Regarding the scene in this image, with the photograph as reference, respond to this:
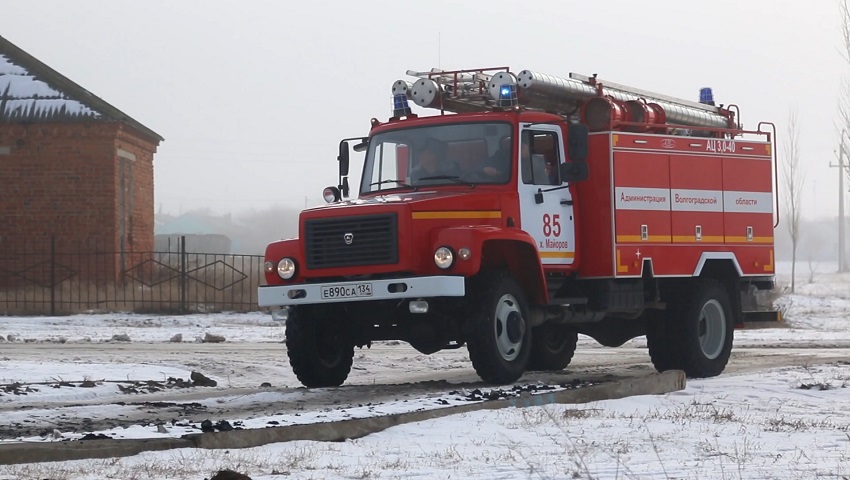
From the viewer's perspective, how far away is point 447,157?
548 inches

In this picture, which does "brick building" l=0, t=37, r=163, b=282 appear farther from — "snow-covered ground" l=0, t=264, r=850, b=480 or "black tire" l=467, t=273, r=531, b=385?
"black tire" l=467, t=273, r=531, b=385

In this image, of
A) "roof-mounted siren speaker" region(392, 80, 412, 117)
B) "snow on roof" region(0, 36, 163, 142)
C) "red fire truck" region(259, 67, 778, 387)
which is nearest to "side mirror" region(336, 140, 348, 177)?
"red fire truck" region(259, 67, 778, 387)

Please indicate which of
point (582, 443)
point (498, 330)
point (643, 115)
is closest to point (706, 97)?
point (643, 115)

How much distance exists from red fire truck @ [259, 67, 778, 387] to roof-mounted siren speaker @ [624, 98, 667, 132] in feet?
0.09

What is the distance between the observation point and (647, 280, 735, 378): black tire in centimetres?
1568

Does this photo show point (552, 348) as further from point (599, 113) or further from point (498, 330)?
point (498, 330)

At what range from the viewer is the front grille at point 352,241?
12906 millimetres

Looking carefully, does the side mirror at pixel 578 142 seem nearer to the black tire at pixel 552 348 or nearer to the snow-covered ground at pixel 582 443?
the snow-covered ground at pixel 582 443

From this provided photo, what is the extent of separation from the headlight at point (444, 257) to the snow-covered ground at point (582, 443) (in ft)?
6.50

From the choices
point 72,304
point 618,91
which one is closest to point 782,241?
point 72,304

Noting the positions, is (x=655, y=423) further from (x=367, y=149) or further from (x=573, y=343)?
(x=573, y=343)

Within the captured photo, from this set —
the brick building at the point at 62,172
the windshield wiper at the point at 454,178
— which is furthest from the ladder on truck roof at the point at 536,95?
the brick building at the point at 62,172

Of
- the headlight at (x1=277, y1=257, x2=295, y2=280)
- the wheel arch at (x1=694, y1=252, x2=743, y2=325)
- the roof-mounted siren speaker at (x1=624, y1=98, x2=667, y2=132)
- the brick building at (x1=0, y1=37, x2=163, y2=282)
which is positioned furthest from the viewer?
the brick building at (x1=0, y1=37, x2=163, y2=282)

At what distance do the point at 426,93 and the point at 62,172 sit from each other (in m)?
21.1
